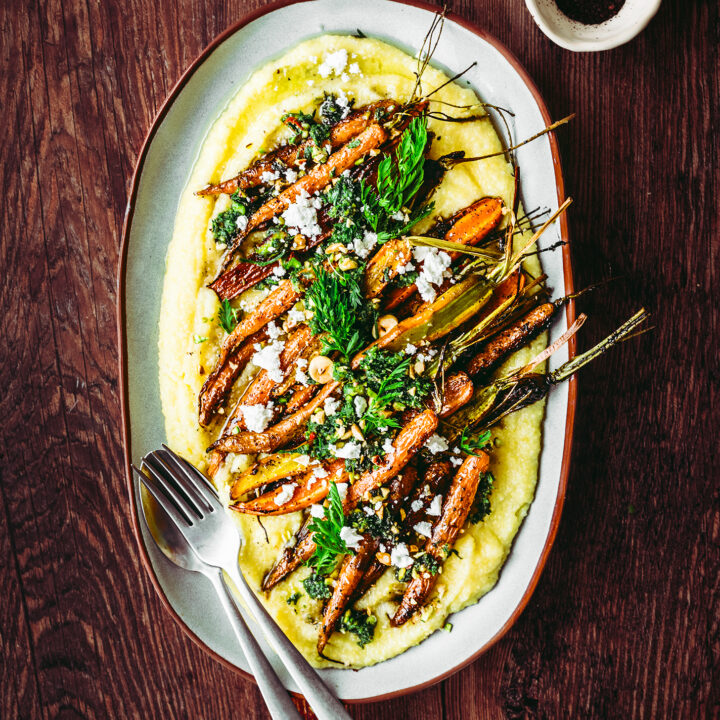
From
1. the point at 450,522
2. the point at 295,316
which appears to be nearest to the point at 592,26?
the point at 295,316

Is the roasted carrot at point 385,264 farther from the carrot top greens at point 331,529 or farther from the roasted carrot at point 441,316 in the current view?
the carrot top greens at point 331,529

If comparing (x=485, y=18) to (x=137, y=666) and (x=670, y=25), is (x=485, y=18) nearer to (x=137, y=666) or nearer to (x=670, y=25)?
(x=670, y=25)

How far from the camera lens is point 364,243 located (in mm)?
2598

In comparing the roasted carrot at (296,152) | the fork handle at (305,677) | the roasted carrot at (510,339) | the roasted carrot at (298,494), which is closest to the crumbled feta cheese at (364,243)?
the roasted carrot at (296,152)

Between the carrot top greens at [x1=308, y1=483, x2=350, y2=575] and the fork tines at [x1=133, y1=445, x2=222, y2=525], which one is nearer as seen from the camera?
the carrot top greens at [x1=308, y1=483, x2=350, y2=575]

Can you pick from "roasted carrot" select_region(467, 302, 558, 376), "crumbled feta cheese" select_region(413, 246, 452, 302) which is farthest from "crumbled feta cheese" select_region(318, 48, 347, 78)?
"roasted carrot" select_region(467, 302, 558, 376)

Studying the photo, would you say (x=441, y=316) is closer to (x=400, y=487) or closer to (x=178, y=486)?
(x=400, y=487)

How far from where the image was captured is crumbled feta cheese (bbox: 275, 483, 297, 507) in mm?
2658

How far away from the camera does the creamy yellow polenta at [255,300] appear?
2711 mm

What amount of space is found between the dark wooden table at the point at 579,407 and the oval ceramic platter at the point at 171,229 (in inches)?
9.6

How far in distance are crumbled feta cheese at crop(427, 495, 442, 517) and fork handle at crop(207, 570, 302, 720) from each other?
1.00 metres

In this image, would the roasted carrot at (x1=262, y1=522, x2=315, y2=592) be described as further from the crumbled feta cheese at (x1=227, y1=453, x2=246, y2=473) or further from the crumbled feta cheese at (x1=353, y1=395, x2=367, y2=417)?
the crumbled feta cheese at (x1=353, y1=395, x2=367, y2=417)

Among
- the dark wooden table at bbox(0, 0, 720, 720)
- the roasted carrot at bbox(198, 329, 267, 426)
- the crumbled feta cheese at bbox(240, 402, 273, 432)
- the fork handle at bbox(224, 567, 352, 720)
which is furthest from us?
the dark wooden table at bbox(0, 0, 720, 720)

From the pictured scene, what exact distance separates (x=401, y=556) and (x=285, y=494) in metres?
0.61
